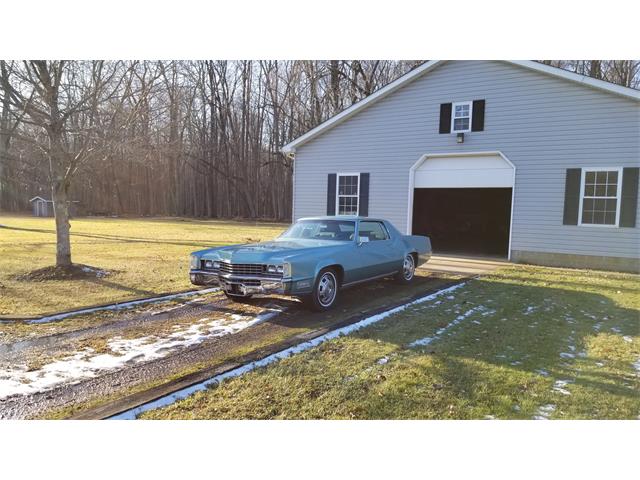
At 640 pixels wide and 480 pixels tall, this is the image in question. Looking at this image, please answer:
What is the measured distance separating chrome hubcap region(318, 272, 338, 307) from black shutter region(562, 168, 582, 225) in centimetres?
797

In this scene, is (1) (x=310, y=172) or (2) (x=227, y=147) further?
(2) (x=227, y=147)

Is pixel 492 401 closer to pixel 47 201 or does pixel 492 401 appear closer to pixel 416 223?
pixel 416 223

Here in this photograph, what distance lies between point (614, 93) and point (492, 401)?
10283mm

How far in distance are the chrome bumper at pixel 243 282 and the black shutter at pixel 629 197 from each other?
939 centimetres

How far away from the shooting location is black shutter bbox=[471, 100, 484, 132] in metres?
12.5

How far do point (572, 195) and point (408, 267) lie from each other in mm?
5669

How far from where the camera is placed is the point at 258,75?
36500 mm

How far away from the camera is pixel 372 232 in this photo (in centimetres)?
785

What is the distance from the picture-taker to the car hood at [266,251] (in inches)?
241

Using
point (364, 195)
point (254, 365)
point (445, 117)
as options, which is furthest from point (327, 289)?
point (445, 117)

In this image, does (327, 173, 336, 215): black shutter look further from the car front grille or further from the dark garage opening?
the car front grille

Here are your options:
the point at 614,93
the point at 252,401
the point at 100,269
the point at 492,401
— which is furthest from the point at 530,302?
the point at 100,269

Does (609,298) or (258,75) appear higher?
(258,75)

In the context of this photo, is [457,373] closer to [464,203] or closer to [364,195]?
[364,195]
